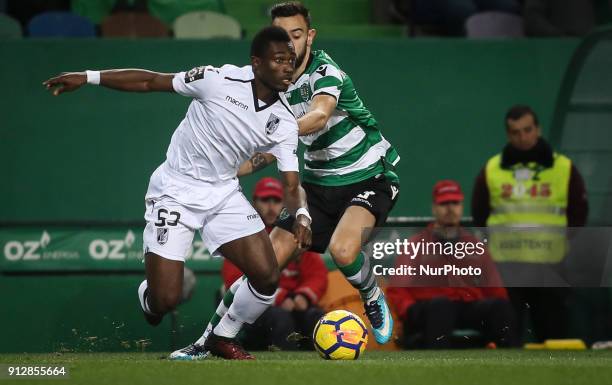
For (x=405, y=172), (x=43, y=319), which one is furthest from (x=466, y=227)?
(x=43, y=319)

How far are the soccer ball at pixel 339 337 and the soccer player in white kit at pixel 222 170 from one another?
44 cm

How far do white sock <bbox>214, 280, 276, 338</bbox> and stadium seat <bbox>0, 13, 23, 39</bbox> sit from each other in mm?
4928

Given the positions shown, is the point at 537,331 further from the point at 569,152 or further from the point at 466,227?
the point at 569,152

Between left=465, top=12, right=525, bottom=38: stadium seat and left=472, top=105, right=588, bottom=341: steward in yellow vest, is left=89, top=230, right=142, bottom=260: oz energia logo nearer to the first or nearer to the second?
left=472, top=105, right=588, bottom=341: steward in yellow vest

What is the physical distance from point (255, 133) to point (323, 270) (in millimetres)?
3087

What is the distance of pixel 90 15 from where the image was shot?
1344 centimetres

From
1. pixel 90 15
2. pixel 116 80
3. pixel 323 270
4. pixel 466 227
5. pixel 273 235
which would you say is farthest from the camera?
pixel 90 15

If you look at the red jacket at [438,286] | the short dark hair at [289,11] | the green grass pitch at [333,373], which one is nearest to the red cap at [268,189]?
the red jacket at [438,286]

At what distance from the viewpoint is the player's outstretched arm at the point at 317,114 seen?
8.46m

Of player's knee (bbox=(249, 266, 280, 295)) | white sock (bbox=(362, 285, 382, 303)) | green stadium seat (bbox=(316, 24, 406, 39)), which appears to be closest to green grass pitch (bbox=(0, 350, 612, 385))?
player's knee (bbox=(249, 266, 280, 295))

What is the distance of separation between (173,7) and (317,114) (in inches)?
209

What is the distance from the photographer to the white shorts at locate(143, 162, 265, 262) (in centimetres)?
820

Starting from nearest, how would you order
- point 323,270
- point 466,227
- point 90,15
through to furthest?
point 323,270
point 466,227
point 90,15

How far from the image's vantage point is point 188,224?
8.25 m
